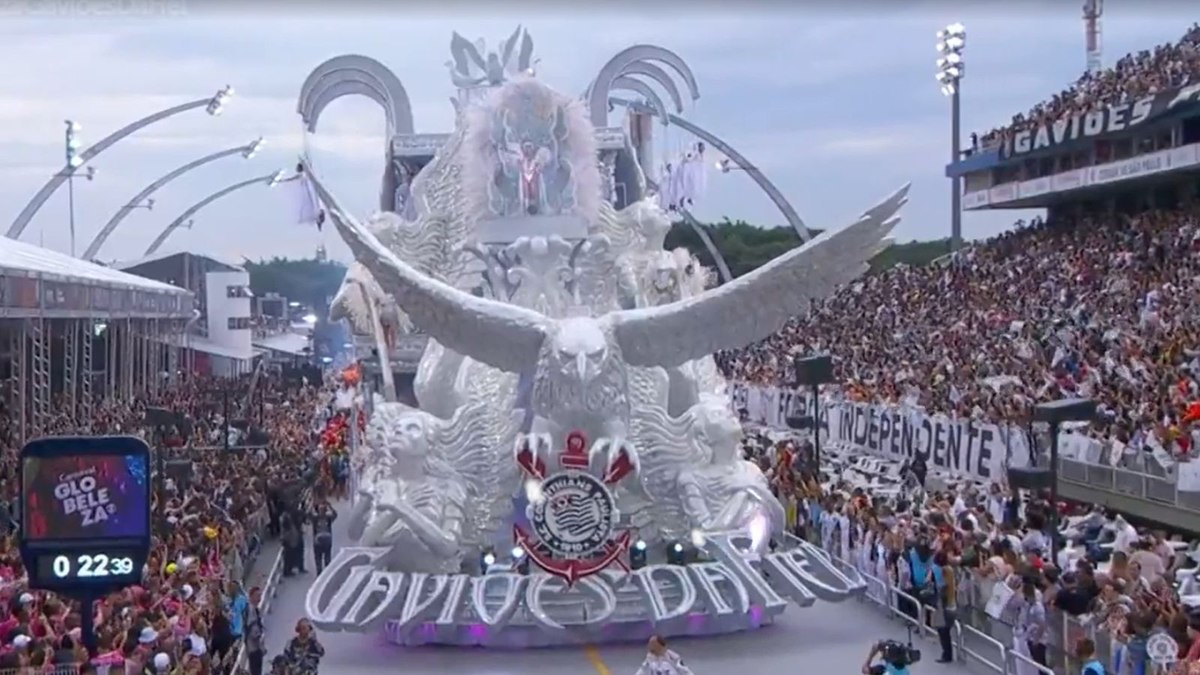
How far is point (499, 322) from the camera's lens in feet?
48.3

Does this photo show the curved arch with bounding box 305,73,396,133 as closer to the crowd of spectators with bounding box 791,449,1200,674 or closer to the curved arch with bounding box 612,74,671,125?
the curved arch with bounding box 612,74,671,125

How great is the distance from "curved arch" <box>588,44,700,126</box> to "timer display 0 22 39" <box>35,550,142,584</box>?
17407 mm

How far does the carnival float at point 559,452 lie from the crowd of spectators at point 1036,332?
512cm

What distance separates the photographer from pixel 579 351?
14.6 meters

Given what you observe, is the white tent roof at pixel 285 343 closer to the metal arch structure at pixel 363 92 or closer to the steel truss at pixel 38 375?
the metal arch structure at pixel 363 92

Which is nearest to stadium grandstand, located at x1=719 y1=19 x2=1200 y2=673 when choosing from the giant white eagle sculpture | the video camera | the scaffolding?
the video camera

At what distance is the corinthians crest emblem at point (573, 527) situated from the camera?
14.4 meters

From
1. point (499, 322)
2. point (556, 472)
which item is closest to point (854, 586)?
point (556, 472)

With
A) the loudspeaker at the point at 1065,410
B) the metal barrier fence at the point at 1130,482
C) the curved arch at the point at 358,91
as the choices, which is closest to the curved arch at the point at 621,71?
the curved arch at the point at 358,91

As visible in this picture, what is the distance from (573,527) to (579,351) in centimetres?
174

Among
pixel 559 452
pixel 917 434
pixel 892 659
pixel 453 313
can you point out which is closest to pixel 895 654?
pixel 892 659

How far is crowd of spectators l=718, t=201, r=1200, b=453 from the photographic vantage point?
20781 mm

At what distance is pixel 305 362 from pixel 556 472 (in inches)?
1797

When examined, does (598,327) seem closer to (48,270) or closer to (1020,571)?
(1020,571)
